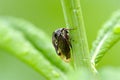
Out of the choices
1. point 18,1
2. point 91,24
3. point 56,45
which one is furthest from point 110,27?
point 18,1

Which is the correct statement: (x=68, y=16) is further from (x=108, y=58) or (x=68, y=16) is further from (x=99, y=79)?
(x=108, y=58)

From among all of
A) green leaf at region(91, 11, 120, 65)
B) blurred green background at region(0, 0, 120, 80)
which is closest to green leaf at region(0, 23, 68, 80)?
green leaf at region(91, 11, 120, 65)

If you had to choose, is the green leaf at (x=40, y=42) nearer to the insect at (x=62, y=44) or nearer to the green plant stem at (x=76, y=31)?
the insect at (x=62, y=44)

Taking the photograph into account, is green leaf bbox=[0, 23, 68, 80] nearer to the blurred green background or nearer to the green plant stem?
the green plant stem

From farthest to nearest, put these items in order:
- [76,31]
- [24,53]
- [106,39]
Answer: [106,39]
[24,53]
[76,31]

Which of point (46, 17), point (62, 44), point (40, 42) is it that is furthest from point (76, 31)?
point (46, 17)

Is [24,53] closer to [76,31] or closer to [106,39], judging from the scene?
[76,31]

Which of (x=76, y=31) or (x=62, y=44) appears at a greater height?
(x=62, y=44)

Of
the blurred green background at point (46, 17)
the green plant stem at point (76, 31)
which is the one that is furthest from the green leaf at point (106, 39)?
the blurred green background at point (46, 17)
